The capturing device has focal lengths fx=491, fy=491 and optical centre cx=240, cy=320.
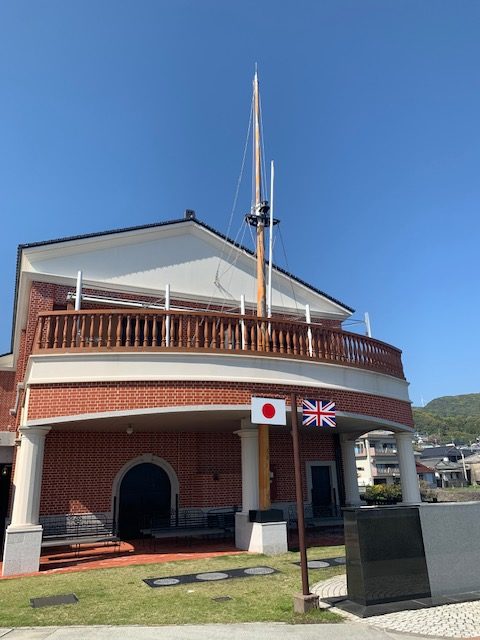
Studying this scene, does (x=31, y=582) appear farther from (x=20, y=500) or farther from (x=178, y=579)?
(x=178, y=579)

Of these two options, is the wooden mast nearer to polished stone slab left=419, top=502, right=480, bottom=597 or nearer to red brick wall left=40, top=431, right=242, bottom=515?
red brick wall left=40, top=431, right=242, bottom=515

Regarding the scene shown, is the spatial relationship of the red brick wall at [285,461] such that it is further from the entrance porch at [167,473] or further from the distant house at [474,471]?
the distant house at [474,471]

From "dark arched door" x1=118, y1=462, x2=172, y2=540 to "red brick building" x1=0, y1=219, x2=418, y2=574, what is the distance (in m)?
0.04

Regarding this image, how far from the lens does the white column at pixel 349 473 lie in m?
17.3

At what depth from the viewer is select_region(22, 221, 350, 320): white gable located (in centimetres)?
1541

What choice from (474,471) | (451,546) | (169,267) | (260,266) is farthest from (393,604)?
(474,471)

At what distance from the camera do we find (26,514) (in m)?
9.69

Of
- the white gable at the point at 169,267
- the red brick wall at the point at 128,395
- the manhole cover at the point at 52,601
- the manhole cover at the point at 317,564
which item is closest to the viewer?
the manhole cover at the point at 52,601

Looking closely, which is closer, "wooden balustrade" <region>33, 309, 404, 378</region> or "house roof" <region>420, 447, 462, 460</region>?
"wooden balustrade" <region>33, 309, 404, 378</region>

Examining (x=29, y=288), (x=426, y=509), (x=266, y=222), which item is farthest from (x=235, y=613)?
(x=29, y=288)

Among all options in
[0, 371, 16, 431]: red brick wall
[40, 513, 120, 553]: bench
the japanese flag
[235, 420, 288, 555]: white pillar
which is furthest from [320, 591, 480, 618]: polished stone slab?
[0, 371, 16, 431]: red brick wall

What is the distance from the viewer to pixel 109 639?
5195mm

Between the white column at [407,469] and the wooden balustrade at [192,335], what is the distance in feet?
9.37

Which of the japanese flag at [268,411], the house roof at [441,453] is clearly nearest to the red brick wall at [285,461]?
the japanese flag at [268,411]
